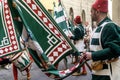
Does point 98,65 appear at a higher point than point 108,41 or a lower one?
lower

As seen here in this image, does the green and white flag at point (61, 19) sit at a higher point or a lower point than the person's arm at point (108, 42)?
lower

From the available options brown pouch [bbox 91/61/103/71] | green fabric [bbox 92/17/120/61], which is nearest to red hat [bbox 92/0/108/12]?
green fabric [bbox 92/17/120/61]

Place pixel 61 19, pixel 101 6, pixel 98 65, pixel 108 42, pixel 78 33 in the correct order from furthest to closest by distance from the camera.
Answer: pixel 78 33, pixel 61 19, pixel 101 6, pixel 98 65, pixel 108 42

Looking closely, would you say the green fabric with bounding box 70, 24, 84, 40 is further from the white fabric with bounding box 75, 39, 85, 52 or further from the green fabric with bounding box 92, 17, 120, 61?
the green fabric with bounding box 92, 17, 120, 61

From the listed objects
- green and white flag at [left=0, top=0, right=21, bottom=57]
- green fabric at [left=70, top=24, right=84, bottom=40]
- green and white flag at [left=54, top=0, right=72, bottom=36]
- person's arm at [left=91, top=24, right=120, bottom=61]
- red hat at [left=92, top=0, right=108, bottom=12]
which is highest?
red hat at [left=92, top=0, right=108, bottom=12]

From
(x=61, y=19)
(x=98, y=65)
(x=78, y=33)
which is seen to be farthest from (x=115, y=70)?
(x=78, y=33)

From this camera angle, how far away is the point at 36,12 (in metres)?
4.77

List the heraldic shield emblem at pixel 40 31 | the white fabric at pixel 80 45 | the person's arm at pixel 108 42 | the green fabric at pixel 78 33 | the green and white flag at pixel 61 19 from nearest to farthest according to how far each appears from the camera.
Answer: the person's arm at pixel 108 42, the heraldic shield emblem at pixel 40 31, the green and white flag at pixel 61 19, the green fabric at pixel 78 33, the white fabric at pixel 80 45

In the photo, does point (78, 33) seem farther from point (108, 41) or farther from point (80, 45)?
point (108, 41)

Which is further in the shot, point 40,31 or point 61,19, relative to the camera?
point 61,19

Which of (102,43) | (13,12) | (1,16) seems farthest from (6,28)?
(102,43)

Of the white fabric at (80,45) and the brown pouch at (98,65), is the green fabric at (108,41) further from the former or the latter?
the white fabric at (80,45)

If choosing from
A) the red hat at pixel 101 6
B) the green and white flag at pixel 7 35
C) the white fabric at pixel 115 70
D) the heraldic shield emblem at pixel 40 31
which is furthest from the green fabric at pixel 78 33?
the white fabric at pixel 115 70

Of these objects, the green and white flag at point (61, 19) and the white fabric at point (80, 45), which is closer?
the green and white flag at point (61, 19)
